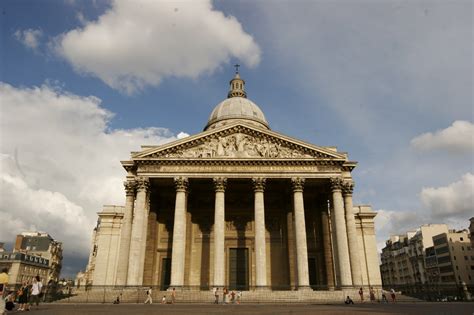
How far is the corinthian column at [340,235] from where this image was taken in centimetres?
2692

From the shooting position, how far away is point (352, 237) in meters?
28.8

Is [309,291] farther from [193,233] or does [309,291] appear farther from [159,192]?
[159,192]

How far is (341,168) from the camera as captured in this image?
29969 millimetres

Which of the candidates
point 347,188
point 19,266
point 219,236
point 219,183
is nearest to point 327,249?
point 347,188

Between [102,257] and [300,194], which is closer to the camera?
[300,194]

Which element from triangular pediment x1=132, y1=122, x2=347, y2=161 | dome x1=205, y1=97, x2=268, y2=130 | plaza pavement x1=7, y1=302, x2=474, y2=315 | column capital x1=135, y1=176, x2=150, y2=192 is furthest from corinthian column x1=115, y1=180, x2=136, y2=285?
dome x1=205, y1=97, x2=268, y2=130

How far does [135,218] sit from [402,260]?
216ft

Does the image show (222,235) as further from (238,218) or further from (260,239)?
(238,218)

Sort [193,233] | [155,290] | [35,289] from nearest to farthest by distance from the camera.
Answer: [35,289] < [155,290] < [193,233]

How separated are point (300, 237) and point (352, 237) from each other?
173 inches

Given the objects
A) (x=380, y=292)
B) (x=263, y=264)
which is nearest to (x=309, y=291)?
(x=263, y=264)

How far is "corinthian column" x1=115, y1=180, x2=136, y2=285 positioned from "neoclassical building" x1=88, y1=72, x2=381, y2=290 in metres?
0.07

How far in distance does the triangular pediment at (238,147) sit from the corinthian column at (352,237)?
8.53ft

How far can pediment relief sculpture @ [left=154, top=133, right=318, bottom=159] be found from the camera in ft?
97.7
